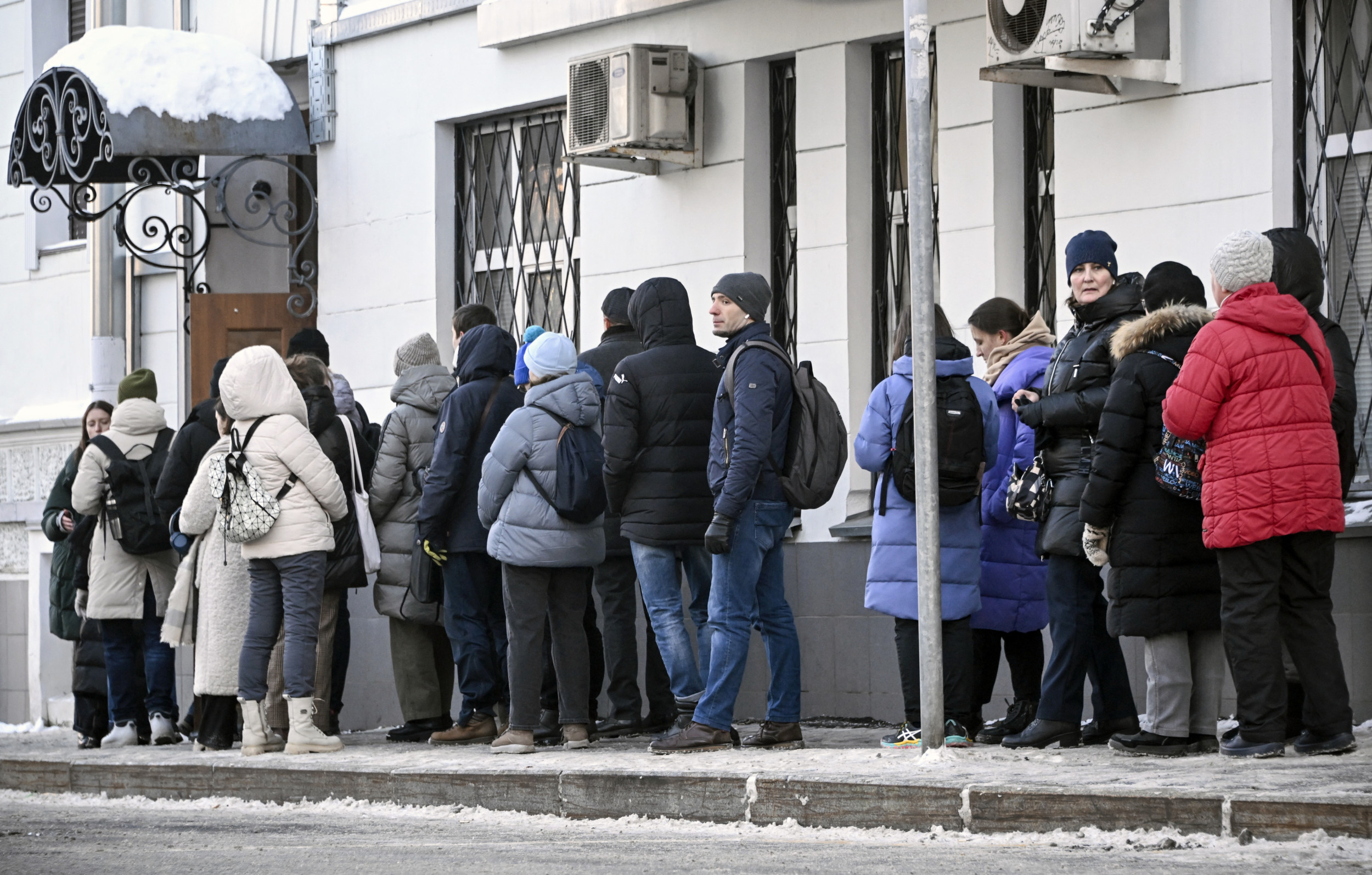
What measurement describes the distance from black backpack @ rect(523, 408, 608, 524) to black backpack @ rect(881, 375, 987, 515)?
1.30 m

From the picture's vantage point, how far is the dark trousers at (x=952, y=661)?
314 inches

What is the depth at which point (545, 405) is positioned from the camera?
341 inches

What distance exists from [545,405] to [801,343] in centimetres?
245

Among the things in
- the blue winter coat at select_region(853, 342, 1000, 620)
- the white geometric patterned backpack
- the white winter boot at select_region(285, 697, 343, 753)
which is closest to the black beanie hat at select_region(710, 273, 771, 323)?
the blue winter coat at select_region(853, 342, 1000, 620)

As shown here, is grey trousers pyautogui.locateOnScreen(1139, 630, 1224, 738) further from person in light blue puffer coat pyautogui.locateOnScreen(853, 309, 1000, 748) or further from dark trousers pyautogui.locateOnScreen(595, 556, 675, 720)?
dark trousers pyautogui.locateOnScreen(595, 556, 675, 720)

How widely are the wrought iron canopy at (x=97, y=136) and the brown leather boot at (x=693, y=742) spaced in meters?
6.26

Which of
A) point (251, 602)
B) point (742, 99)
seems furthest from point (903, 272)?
point (251, 602)

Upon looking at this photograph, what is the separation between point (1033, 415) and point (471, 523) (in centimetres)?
274

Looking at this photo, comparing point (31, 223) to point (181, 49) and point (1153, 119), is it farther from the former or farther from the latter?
point (1153, 119)

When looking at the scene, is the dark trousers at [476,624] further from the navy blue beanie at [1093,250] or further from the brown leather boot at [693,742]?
the navy blue beanie at [1093,250]

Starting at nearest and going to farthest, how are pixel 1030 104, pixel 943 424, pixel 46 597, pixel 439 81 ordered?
pixel 943 424, pixel 1030 104, pixel 439 81, pixel 46 597

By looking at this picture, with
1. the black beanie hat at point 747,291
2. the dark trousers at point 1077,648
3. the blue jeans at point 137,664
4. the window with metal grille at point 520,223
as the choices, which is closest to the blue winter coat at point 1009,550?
the dark trousers at point 1077,648

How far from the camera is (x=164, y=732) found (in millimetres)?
10758

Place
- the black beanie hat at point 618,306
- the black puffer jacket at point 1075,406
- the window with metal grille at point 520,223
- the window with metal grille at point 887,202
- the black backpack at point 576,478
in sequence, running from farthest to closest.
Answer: the window with metal grille at point 520,223 → the window with metal grille at point 887,202 → the black beanie hat at point 618,306 → the black backpack at point 576,478 → the black puffer jacket at point 1075,406
